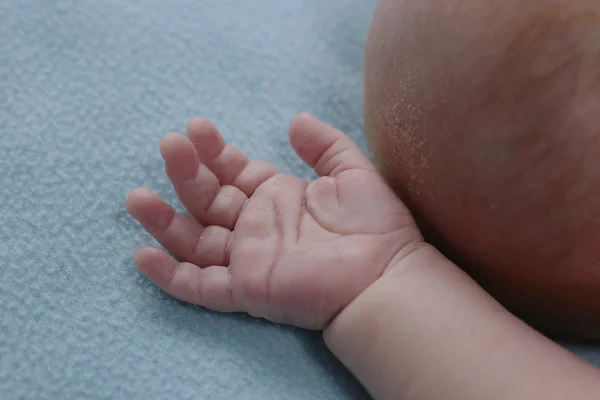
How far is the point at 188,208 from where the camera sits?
62cm

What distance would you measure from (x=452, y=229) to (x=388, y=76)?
14 centimetres

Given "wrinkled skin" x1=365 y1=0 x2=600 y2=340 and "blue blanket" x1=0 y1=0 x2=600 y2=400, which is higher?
"wrinkled skin" x1=365 y1=0 x2=600 y2=340

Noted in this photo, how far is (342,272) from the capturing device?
1.75ft

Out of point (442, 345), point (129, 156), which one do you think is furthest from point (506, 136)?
point (129, 156)

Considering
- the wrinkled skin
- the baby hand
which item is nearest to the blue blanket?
the baby hand

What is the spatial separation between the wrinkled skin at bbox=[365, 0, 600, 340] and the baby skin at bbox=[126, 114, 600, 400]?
0.04 m

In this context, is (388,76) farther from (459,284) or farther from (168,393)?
(168,393)

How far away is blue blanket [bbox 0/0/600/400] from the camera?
0.54 meters

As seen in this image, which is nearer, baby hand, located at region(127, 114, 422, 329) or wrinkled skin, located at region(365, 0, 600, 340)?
wrinkled skin, located at region(365, 0, 600, 340)

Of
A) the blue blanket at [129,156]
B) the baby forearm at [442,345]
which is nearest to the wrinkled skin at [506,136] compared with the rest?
the baby forearm at [442,345]

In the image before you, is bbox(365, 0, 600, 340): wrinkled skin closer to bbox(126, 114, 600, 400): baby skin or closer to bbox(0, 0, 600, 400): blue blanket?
bbox(126, 114, 600, 400): baby skin

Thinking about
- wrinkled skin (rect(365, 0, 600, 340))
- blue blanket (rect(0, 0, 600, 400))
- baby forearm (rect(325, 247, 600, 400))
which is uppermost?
wrinkled skin (rect(365, 0, 600, 340))

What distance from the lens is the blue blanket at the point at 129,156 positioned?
1.79 feet

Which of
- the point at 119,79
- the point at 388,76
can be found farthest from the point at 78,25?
the point at 388,76
